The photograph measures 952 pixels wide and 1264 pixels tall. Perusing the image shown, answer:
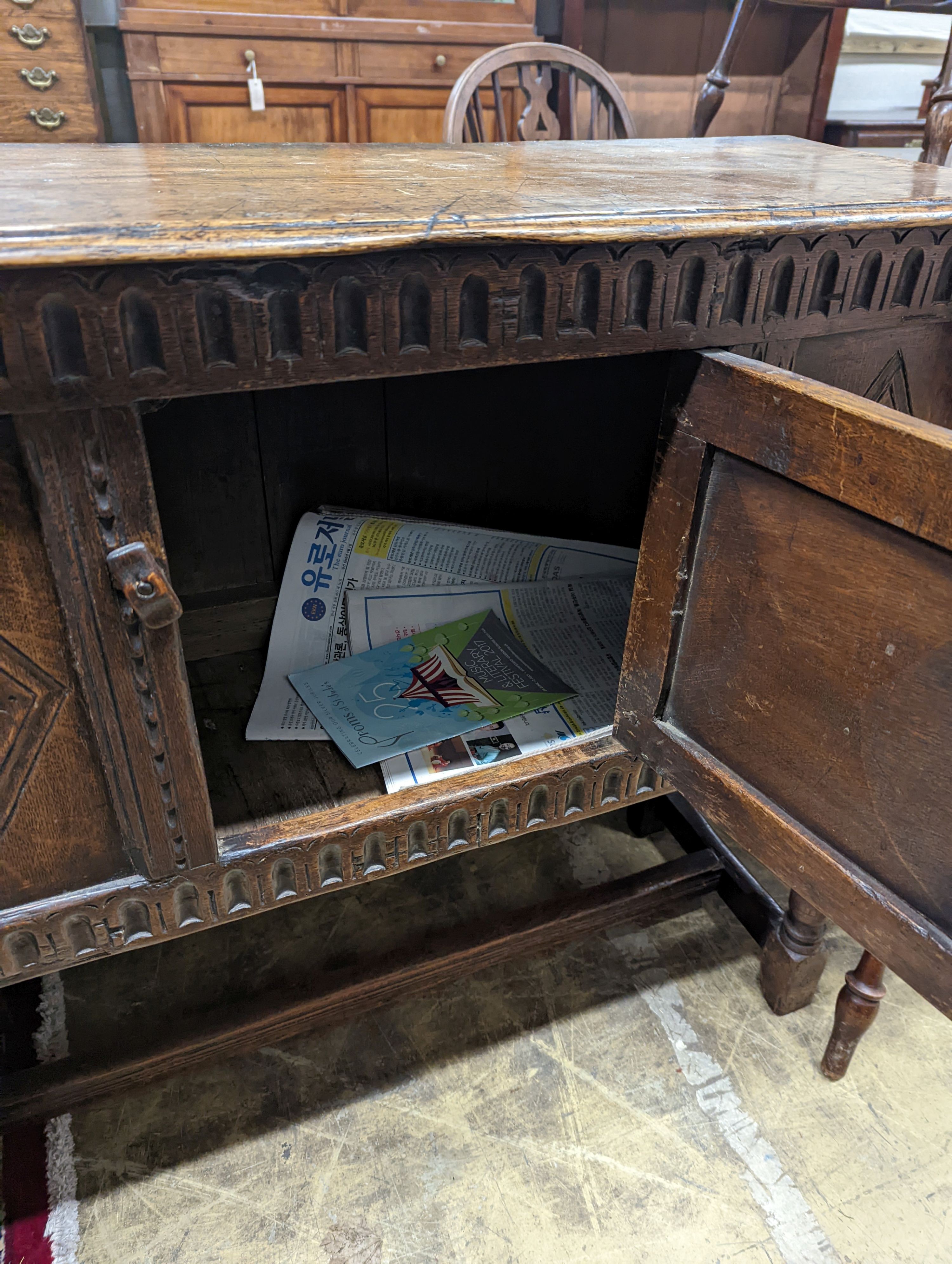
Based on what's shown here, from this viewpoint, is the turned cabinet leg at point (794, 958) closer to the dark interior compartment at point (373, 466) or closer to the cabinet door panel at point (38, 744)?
the dark interior compartment at point (373, 466)

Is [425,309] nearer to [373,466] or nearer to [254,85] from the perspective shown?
[373,466]

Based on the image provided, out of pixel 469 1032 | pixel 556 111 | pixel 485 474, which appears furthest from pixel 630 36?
pixel 469 1032

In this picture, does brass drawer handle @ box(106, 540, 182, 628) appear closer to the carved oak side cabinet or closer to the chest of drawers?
the carved oak side cabinet

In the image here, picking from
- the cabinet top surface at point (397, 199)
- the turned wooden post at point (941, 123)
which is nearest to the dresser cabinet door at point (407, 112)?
the turned wooden post at point (941, 123)

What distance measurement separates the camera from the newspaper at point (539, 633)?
80 cm

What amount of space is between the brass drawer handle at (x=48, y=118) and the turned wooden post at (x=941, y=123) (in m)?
1.76

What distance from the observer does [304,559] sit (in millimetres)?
1004

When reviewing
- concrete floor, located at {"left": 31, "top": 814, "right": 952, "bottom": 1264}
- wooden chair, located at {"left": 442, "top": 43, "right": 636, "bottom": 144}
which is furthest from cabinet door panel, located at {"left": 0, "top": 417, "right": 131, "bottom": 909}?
wooden chair, located at {"left": 442, "top": 43, "right": 636, "bottom": 144}

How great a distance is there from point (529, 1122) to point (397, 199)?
871 millimetres

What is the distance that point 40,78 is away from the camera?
181cm

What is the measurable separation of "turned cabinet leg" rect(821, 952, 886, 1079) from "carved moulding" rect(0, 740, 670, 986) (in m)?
0.31

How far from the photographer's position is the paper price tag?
2.06 meters

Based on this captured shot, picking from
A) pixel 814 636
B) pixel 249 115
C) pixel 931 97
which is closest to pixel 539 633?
pixel 814 636

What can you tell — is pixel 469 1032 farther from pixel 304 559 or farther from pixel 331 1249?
pixel 304 559
